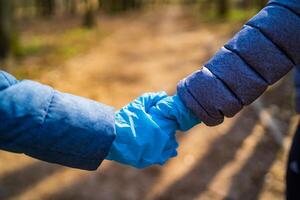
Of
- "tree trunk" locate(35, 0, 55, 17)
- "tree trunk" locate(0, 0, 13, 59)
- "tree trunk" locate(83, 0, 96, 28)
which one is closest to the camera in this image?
"tree trunk" locate(0, 0, 13, 59)

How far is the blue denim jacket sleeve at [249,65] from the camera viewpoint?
1.66 meters

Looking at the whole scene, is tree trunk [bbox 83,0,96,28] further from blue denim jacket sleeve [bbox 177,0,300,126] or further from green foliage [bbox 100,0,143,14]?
blue denim jacket sleeve [bbox 177,0,300,126]

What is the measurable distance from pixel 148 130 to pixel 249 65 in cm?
55

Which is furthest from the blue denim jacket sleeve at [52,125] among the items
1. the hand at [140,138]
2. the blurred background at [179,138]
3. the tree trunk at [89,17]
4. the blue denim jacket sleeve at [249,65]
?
the tree trunk at [89,17]

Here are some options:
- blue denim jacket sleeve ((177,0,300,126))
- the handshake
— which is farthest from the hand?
blue denim jacket sleeve ((177,0,300,126))

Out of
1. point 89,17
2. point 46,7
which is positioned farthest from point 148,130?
point 46,7

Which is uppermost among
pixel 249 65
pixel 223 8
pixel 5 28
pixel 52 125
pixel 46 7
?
pixel 249 65

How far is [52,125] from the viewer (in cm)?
151

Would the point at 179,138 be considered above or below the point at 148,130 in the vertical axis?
below

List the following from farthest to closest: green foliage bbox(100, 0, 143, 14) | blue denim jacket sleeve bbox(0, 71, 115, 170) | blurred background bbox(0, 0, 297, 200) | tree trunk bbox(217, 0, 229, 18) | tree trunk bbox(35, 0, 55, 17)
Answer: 1. green foliage bbox(100, 0, 143, 14)
2. tree trunk bbox(35, 0, 55, 17)
3. tree trunk bbox(217, 0, 229, 18)
4. blurred background bbox(0, 0, 297, 200)
5. blue denim jacket sleeve bbox(0, 71, 115, 170)

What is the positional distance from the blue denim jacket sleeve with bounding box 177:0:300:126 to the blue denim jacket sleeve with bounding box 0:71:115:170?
0.44 m

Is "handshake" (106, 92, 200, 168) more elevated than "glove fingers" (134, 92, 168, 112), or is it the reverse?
"glove fingers" (134, 92, 168, 112)

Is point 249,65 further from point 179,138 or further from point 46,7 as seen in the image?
point 46,7

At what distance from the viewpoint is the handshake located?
5.39 feet
